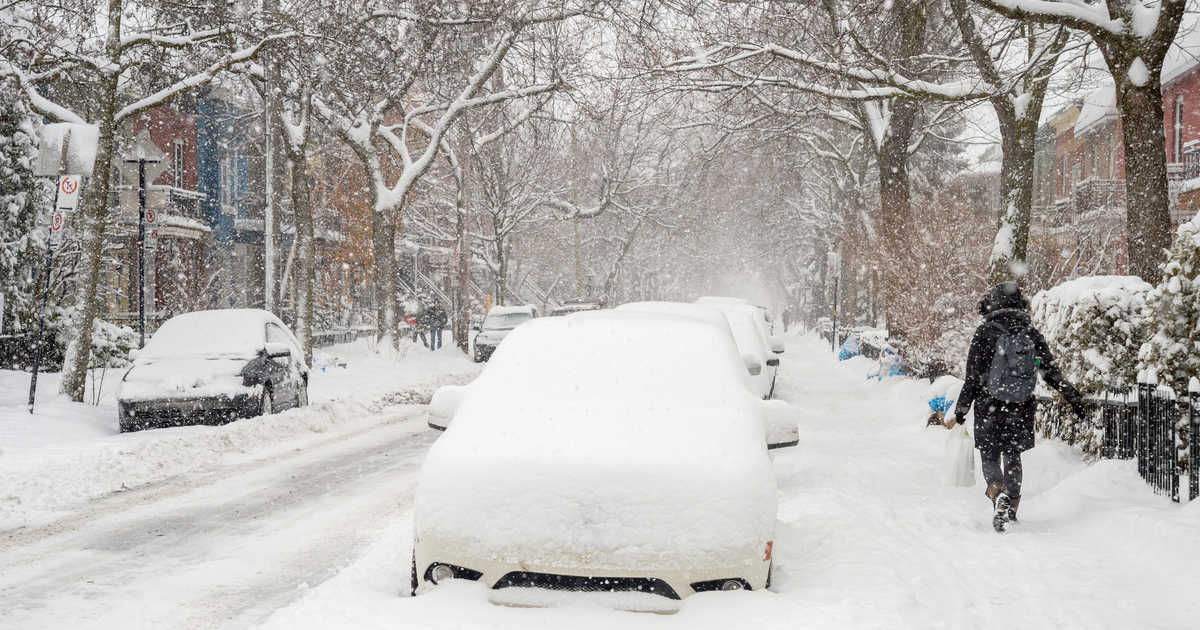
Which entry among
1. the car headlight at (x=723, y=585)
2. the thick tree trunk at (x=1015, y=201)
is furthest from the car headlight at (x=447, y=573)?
the thick tree trunk at (x=1015, y=201)

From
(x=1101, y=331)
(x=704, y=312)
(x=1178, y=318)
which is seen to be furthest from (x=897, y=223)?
(x=1178, y=318)

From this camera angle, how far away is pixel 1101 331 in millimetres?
9305

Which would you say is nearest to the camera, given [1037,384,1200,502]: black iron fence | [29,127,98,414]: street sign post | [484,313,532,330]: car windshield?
[1037,384,1200,502]: black iron fence

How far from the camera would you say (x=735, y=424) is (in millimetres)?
5113

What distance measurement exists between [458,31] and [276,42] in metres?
7.17

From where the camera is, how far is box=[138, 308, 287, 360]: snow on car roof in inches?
534

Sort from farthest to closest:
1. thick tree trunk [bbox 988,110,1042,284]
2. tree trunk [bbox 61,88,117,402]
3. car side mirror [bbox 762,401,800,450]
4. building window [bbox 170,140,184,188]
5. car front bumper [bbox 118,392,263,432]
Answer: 1. building window [bbox 170,140,184,188]
2. thick tree trunk [bbox 988,110,1042,284]
3. tree trunk [bbox 61,88,117,402]
4. car front bumper [bbox 118,392,263,432]
5. car side mirror [bbox 762,401,800,450]

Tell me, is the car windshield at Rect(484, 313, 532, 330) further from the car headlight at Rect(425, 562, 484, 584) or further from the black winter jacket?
the car headlight at Rect(425, 562, 484, 584)

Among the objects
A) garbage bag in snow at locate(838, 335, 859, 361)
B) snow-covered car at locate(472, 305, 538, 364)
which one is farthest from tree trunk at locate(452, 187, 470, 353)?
garbage bag in snow at locate(838, 335, 859, 361)

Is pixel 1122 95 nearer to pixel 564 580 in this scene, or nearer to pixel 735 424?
pixel 735 424

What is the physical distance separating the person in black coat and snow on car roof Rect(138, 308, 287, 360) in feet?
32.0

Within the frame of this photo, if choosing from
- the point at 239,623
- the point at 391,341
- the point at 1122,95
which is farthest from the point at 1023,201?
the point at 391,341

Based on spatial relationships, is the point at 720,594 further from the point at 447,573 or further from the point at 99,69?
the point at 99,69

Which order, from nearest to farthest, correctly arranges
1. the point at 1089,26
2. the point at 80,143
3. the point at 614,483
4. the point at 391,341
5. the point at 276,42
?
the point at 614,483 < the point at 1089,26 < the point at 80,143 < the point at 276,42 < the point at 391,341
